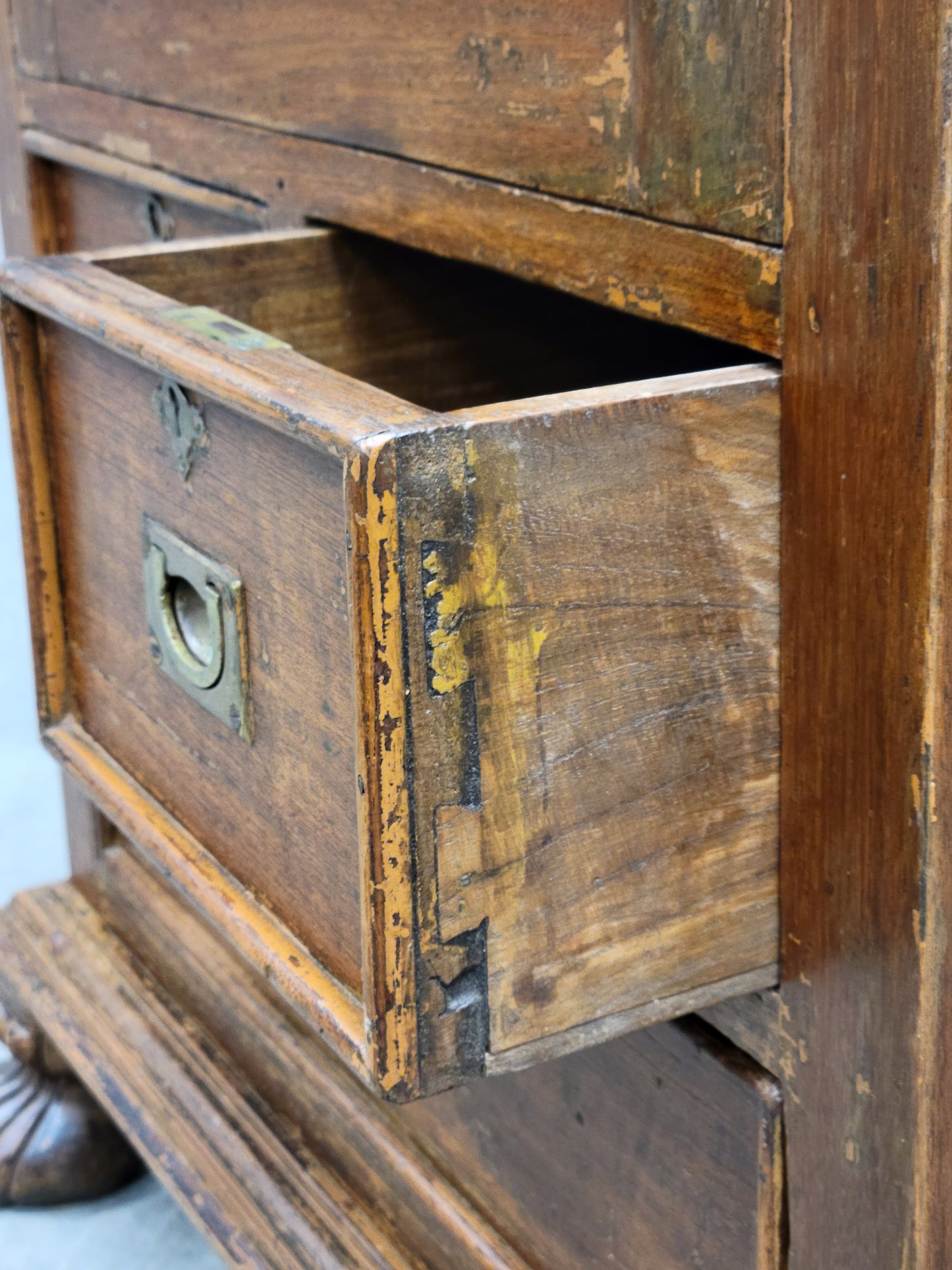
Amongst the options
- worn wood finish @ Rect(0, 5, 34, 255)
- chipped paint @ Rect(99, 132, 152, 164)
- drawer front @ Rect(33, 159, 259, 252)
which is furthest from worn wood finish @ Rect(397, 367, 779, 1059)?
worn wood finish @ Rect(0, 5, 34, 255)

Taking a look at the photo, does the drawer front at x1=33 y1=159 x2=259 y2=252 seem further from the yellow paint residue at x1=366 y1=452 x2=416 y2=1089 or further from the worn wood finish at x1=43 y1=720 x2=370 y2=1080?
the yellow paint residue at x1=366 y1=452 x2=416 y2=1089

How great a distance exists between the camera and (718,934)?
2.04 feet

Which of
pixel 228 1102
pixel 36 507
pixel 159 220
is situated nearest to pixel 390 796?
pixel 36 507

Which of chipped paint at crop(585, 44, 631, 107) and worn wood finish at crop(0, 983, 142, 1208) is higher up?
chipped paint at crop(585, 44, 631, 107)

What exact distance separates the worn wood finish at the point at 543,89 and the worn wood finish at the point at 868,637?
0.09 ft

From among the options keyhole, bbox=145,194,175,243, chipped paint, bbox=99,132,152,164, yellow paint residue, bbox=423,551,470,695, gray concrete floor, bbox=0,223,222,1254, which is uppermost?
chipped paint, bbox=99,132,152,164

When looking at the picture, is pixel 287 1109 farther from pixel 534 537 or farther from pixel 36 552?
pixel 534 537

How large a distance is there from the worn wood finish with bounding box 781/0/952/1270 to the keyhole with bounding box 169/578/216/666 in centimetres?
25

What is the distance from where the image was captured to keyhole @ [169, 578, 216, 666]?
27.9 inches

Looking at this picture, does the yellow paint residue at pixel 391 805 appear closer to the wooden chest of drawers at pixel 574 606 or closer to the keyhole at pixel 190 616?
the wooden chest of drawers at pixel 574 606

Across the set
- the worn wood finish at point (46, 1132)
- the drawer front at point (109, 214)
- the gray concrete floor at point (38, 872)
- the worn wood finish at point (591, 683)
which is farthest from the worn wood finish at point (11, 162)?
the worn wood finish at point (591, 683)

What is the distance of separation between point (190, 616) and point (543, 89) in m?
0.27

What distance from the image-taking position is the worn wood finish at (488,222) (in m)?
0.58

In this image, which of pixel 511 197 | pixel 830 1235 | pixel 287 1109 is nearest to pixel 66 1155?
pixel 287 1109
